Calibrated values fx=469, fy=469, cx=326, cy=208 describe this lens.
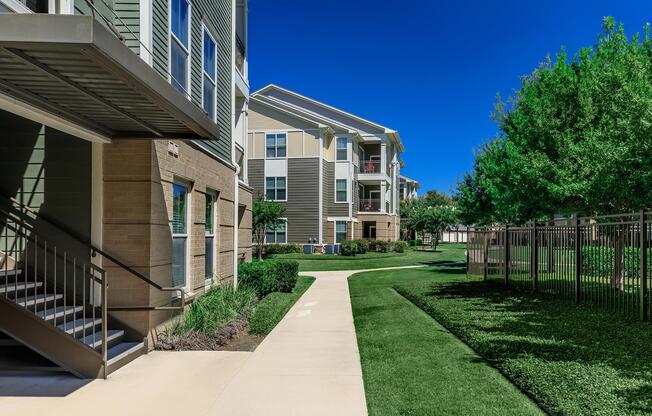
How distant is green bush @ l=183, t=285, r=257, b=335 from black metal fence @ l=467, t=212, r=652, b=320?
720 cm

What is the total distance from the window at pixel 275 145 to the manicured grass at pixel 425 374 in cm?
2411

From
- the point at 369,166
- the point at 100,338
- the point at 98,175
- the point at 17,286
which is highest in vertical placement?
the point at 369,166

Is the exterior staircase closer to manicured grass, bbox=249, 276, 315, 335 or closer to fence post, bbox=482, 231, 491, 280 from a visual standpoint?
manicured grass, bbox=249, 276, 315, 335

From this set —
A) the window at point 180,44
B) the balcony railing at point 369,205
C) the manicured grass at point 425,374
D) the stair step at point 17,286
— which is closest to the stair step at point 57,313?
the stair step at point 17,286

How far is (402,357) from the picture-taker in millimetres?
6711

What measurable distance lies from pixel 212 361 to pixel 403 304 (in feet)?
21.0

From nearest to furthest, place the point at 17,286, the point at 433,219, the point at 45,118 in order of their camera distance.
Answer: the point at 45,118 → the point at 17,286 → the point at 433,219

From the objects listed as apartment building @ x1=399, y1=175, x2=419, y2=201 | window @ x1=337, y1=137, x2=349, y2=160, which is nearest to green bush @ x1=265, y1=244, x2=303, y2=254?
window @ x1=337, y1=137, x2=349, y2=160

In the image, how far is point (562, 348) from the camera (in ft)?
21.6

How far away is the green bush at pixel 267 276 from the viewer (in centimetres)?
1236

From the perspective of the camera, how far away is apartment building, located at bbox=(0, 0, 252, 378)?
437 centimetres

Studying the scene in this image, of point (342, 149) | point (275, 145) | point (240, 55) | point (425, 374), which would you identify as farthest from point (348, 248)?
point (425, 374)

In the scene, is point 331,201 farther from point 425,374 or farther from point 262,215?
point 425,374

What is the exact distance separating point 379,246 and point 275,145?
11.0 metres
